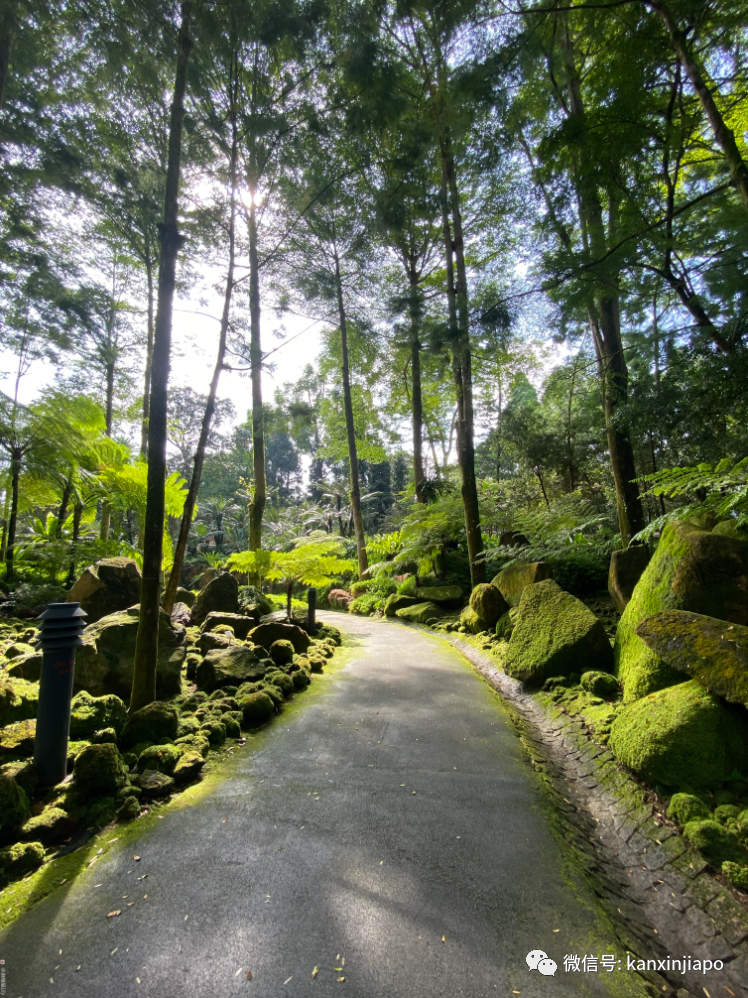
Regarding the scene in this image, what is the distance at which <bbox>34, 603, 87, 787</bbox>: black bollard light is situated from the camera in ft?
8.33

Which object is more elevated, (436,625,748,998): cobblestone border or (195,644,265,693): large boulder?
(195,644,265,693): large boulder

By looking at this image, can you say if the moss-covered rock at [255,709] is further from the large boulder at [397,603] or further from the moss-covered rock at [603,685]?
the large boulder at [397,603]

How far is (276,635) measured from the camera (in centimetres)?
551

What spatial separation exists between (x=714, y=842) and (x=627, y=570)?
140 inches

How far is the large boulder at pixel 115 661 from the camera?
→ 3.83 metres

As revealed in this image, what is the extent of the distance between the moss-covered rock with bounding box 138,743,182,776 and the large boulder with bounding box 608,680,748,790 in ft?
9.84

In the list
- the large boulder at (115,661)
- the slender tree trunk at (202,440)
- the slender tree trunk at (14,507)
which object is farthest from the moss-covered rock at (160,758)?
the slender tree trunk at (14,507)

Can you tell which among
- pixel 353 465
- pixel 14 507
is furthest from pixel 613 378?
pixel 14 507

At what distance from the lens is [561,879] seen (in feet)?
6.46

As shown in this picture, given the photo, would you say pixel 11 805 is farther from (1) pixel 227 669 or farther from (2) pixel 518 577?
(2) pixel 518 577

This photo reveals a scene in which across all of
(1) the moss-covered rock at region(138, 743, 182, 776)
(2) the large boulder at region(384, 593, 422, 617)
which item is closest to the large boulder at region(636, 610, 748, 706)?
(1) the moss-covered rock at region(138, 743, 182, 776)

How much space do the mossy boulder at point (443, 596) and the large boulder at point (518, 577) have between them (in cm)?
215

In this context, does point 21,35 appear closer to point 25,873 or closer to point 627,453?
point 25,873

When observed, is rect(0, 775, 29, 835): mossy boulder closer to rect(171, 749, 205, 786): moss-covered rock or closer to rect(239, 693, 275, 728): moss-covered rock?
rect(171, 749, 205, 786): moss-covered rock
